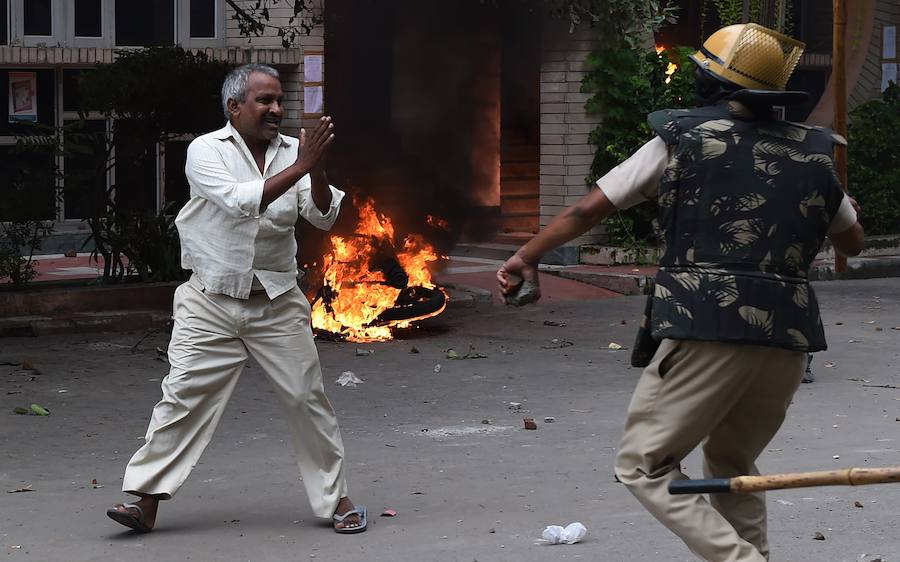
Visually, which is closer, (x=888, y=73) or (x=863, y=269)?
(x=863, y=269)

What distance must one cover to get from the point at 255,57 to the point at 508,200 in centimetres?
370

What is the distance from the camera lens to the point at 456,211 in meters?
15.4

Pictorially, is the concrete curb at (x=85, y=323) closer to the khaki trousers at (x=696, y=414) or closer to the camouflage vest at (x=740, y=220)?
the khaki trousers at (x=696, y=414)

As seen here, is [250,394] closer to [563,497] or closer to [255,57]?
[563,497]

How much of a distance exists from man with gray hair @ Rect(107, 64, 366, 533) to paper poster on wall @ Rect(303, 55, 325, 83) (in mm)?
9173

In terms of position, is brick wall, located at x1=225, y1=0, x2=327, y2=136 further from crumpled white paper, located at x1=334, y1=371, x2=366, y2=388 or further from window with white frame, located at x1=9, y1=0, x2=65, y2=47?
crumpled white paper, located at x1=334, y1=371, x2=366, y2=388

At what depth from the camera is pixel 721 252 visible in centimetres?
438

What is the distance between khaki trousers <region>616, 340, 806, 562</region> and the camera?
4.38 metres

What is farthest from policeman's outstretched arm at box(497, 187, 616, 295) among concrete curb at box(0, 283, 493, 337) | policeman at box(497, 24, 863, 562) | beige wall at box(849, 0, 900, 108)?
beige wall at box(849, 0, 900, 108)

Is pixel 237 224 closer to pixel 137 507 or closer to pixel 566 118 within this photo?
pixel 137 507

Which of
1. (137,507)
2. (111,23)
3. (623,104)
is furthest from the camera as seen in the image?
(623,104)

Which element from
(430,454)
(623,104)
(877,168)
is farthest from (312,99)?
(430,454)

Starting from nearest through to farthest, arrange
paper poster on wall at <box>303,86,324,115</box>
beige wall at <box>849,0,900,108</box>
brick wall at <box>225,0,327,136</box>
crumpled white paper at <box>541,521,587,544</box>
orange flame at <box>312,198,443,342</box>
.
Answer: crumpled white paper at <box>541,521,587,544</box>, orange flame at <box>312,198,443,342</box>, brick wall at <box>225,0,327,136</box>, paper poster on wall at <box>303,86,324,115</box>, beige wall at <box>849,0,900,108</box>

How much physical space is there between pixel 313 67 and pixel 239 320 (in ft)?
31.3
